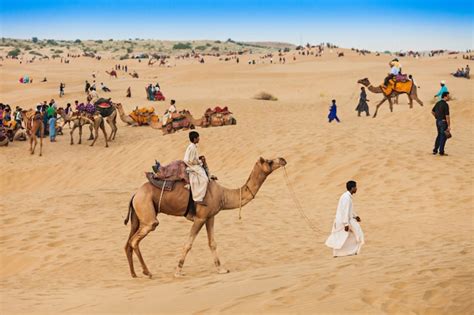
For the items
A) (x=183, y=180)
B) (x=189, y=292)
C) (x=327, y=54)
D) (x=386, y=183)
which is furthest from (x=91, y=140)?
(x=327, y=54)

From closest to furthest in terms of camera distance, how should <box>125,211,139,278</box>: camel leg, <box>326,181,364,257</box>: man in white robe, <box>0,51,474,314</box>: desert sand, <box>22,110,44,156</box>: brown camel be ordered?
<box>0,51,474,314</box>: desert sand → <box>326,181,364,257</box>: man in white robe → <box>125,211,139,278</box>: camel leg → <box>22,110,44,156</box>: brown camel

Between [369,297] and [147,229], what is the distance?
3988mm

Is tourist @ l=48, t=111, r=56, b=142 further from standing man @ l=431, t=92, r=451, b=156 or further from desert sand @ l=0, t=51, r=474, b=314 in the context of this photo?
standing man @ l=431, t=92, r=451, b=156

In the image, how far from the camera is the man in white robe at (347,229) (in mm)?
9773

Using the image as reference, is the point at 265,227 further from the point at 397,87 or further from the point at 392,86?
the point at 397,87

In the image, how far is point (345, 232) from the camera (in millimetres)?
9906

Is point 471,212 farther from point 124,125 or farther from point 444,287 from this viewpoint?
point 124,125

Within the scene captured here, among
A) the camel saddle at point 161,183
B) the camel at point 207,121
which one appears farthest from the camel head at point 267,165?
the camel at point 207,121

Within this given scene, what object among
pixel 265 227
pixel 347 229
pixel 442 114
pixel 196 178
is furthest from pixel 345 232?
pixel 442 114

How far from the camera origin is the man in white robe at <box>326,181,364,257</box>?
9773 millimetres

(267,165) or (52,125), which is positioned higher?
(267,165)

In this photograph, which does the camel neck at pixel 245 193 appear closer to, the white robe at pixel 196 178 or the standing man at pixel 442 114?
the white robe at pixel 196 178

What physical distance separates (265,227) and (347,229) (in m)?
4.09

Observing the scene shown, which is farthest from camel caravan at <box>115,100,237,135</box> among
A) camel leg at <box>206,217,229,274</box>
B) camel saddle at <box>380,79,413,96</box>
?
Answer: camel leg at <box>206,217,229,274</box>
